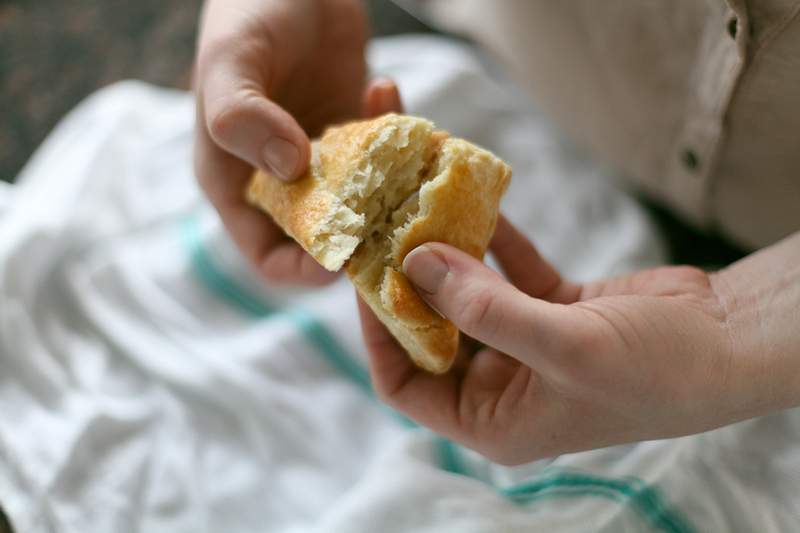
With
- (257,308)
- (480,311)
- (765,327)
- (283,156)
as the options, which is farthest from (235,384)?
(765,327)

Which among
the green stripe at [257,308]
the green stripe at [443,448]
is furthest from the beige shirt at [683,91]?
the green stripe at [257,308]

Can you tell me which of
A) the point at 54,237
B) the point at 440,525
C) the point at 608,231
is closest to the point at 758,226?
the point at 608,231

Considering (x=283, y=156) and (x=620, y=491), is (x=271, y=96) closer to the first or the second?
(x=283, y=156)

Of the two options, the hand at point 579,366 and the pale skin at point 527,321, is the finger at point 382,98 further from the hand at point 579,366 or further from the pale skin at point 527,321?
the hand at point 579,366

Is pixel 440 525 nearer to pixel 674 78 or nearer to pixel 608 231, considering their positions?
pixel 608 231

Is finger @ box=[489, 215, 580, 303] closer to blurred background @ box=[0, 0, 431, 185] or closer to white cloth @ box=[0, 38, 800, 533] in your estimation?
white cloth @ box=[0, 38, 800, 533]

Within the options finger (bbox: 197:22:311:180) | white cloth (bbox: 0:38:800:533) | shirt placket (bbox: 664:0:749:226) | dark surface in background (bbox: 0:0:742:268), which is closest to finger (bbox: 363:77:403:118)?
finger (bbox: 197:22:311:180)
